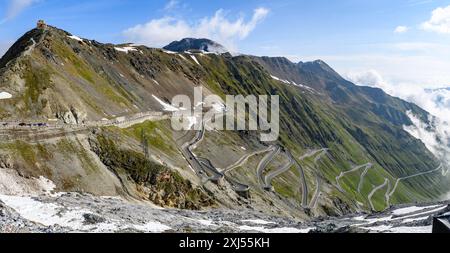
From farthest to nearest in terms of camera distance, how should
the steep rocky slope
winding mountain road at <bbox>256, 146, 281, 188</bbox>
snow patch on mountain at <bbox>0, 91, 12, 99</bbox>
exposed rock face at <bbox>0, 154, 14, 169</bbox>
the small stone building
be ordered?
winding mountain road at <bbox>256, 146, 281, 188</bbox>, the small stone building, snow patch on mountain at <bbox>0, 91, 12, 99</bbox>, the steep rocky slope, exposed rock face at <bbox>0, 154, 14, 169</bbox>

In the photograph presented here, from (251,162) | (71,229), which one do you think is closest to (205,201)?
(71,229)

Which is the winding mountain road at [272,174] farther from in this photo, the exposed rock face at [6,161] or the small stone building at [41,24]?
the small stone building at [41,24]

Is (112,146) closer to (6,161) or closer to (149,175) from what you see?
(149,175)

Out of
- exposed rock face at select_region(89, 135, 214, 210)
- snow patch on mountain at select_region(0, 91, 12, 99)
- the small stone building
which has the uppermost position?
the small stone building

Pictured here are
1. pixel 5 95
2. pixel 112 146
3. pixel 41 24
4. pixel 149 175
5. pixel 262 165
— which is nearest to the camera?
pixel 5 95

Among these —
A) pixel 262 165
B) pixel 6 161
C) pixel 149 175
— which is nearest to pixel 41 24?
pixel 149 175

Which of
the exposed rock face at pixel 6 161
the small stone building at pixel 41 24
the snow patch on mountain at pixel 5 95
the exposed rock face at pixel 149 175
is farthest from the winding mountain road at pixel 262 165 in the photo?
the exposed rock face at pixel 6 161

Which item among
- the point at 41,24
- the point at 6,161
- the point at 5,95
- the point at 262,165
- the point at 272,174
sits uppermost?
the point at 41,24

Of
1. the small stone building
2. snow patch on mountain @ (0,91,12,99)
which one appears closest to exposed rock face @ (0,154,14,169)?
snow patch on mountain @ (0,91,12,99)

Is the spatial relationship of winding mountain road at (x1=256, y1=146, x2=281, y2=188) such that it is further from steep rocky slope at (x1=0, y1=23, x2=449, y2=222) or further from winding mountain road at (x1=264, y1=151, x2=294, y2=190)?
winding mountain road at (x1=264, y1=151, x2=294, y2=190)

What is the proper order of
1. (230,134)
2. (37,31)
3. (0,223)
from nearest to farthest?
(0,223) → (37,31) → (230,134)
